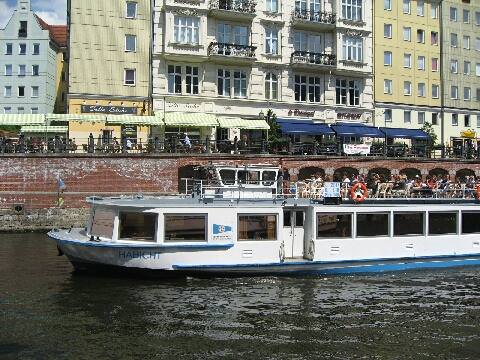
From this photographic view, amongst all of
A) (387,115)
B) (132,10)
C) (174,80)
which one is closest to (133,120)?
(174,80)

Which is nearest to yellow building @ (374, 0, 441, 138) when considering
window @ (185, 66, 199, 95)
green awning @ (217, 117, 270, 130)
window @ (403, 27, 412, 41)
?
window @ (403, 27, 412, 41)

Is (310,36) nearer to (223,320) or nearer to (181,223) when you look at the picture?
(181,223)

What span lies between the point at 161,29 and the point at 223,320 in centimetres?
3173

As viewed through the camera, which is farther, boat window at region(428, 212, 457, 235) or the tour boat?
boat window at region(428, 212, 457, 235)

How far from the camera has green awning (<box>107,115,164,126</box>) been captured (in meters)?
35.5

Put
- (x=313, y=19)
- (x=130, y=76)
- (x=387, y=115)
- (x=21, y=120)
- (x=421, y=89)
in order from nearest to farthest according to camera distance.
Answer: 1. (x=21, y=120)
2. (x=130, y=76)
3. (x=313, y=19)
4. (x=387, y=115)
5. (x=421, y=89)

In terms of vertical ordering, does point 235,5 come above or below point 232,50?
above

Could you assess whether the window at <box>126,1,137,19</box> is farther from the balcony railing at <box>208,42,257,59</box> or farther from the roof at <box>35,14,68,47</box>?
the roof at <box>35,14,68,47</box>

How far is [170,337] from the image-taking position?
12656 mm

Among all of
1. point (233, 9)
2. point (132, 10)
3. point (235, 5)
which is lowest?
point (132, 10)

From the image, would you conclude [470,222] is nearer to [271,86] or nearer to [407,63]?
[271,86]

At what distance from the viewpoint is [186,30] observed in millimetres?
42156

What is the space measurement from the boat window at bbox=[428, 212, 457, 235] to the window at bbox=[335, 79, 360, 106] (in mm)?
27545

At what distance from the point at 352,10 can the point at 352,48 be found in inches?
126
